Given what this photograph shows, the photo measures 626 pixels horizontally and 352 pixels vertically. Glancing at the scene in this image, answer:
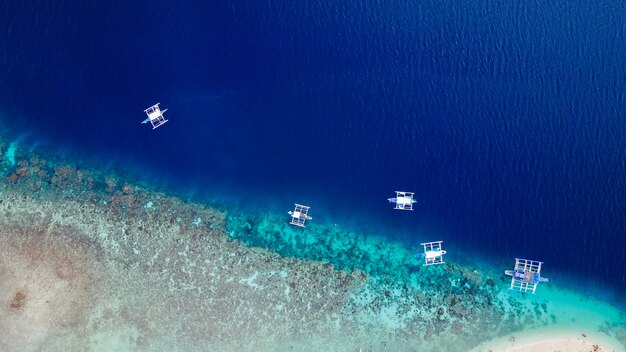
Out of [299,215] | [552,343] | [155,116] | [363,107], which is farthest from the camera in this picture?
[363,107]

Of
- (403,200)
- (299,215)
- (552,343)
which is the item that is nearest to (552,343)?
(552,343)

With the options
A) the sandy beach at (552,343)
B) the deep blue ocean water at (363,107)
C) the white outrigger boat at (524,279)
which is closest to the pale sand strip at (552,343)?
the sandy beach at (552,343)

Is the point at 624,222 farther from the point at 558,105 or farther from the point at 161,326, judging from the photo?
the point at 161,326

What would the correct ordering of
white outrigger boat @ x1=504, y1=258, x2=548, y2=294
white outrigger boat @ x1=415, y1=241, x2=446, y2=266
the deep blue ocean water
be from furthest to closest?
the deep blue ocean water < white outrigger boat @ x1=415, y1=241, x2=446, y2=266 < white outrigger boat @ x1=504, y1=258, x2=548, y2=294

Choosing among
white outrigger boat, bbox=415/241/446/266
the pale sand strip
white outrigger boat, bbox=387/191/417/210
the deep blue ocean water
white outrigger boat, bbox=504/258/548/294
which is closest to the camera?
the pale sand strip

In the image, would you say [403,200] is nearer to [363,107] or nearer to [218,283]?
[363,107]

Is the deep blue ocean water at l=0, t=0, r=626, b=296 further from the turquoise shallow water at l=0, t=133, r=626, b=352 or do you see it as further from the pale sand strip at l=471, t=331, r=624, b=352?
the pale sand strip at l=471, t=331, r=624, b=352

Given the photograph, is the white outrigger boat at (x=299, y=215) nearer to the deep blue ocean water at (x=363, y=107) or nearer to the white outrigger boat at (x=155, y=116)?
the deep blue ocean water at (x=363, y=107)

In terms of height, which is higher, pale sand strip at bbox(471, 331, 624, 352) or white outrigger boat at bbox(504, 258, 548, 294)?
white outrigger boat at bbox(504, 258, 548, 294)

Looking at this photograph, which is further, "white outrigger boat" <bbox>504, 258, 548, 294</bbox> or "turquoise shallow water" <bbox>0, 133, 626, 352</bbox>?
"white outrigger boat" <bbox>504, 258, 548, 294</bbox>

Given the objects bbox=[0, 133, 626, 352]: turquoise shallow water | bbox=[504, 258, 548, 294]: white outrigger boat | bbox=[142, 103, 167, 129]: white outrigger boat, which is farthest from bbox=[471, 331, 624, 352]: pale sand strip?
bbox=[142, 103, 167, 129]: white outrigger boat
